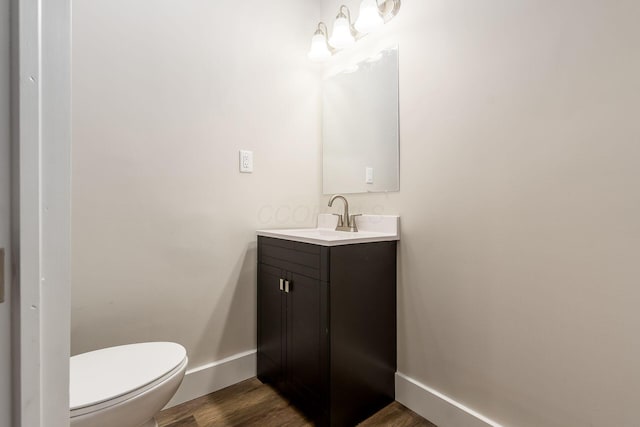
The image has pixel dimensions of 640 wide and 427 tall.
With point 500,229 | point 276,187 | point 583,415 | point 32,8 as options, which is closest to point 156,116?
point 276,187

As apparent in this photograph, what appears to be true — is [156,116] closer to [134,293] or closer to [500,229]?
[134,293]

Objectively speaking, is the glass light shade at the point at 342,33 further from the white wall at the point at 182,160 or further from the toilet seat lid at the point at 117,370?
the toilet seat lid at the point at 117,370

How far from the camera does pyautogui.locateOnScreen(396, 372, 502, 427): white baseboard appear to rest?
4.26 feet

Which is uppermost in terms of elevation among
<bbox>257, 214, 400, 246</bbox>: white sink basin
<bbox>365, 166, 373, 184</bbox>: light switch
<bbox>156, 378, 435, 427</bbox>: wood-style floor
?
<bbox>365, 166, 373, 184</bbox>: light switch

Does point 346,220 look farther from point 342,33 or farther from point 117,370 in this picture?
point 117,370

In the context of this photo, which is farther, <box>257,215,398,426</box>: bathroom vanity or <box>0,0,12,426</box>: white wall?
<box>257,215,398,426</box>: bathroom vanity

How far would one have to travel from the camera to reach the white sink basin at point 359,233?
1380 millimetres

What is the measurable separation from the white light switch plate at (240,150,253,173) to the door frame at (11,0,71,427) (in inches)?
50.9

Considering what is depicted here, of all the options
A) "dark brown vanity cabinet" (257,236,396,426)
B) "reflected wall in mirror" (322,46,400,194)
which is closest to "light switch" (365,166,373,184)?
"reflected wall in mirror" (322,46,400,194)

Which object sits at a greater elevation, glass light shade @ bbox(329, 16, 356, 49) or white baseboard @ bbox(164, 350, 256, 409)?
glass light shade @ bbox(329, 16, 356, 49)

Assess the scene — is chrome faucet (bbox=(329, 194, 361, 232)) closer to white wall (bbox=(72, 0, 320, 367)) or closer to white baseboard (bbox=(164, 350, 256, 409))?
white wall (bbox=(72, 0, 320, 367))

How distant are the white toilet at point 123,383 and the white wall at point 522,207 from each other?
1.04 m

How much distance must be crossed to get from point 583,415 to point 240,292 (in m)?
1.49

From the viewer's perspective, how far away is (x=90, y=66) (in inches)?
52.0
